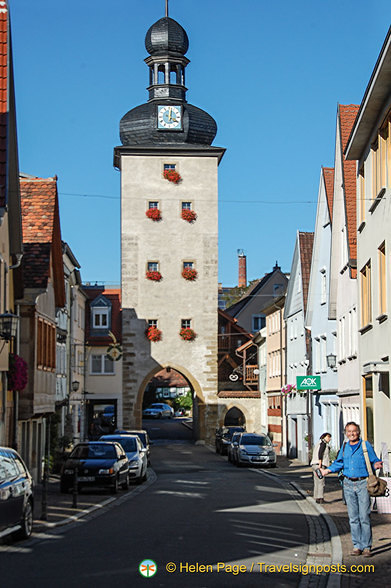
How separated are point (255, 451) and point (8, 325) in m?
21.6

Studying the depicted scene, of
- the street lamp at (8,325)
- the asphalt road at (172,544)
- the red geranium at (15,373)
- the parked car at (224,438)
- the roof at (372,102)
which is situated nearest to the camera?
the asphalt road at (172,544)

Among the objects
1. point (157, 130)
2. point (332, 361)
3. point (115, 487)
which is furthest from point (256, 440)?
point (157, 130)

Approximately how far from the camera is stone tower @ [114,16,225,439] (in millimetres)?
59656

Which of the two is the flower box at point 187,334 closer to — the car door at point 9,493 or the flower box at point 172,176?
the flower box at point 172,176

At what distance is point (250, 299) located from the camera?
7512cm

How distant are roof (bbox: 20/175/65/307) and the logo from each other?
15.0 m

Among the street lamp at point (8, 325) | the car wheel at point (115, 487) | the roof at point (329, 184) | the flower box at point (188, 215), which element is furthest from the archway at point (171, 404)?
the street lamp at point (8, 325)

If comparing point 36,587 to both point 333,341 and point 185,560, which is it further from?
point 333,341

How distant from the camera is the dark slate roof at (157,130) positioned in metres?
61.6

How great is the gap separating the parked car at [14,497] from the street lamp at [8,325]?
516 centimetres

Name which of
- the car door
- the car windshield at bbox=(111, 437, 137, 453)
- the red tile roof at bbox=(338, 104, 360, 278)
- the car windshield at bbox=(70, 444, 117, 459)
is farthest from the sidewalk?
the red tile roof at bbox=(338, 104, 360, 278)

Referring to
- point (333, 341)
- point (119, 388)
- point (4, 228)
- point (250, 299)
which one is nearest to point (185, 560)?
point (4, 228)

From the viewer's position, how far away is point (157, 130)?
6153 centimetres

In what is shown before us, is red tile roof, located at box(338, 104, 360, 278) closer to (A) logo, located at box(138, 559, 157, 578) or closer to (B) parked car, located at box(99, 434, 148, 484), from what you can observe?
(B) parked car, located at box(99, 434, 148, 484)
